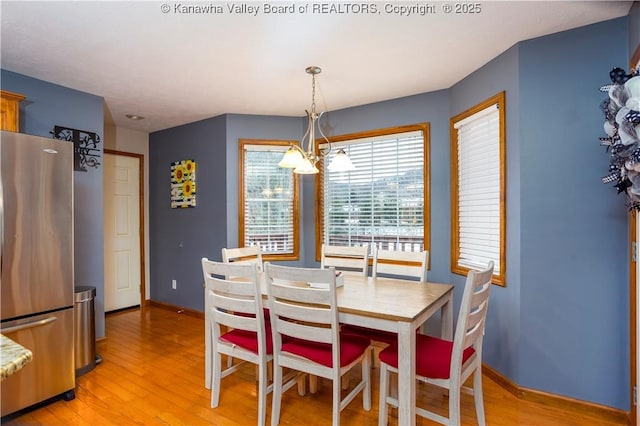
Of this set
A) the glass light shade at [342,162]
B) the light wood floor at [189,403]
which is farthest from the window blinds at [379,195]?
the light wood floor at [189,403]

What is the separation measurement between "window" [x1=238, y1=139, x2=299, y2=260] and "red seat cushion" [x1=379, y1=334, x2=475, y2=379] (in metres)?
2.26

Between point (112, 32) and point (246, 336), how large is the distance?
7.11 feet

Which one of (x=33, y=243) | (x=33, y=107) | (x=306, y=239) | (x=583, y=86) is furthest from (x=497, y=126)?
(x=33, y=107)

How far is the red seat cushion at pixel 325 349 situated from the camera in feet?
6.31

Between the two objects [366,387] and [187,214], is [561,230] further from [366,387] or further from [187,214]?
[187,214]

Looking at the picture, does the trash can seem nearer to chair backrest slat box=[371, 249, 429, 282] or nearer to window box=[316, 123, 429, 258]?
window box=[316, 123, 429, 258]

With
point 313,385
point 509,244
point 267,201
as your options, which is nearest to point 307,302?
point 313,385

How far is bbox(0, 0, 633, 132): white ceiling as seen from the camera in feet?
6.60

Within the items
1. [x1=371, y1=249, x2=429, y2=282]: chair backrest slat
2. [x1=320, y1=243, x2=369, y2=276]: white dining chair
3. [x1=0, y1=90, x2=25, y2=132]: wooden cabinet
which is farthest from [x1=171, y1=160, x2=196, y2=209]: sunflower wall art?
[x1=371, y1=249, x2=429, y2=282]: chair backrest slat

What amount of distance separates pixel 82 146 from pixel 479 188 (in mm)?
3668

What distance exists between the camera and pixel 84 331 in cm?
278

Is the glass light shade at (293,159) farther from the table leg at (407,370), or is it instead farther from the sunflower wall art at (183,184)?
the sunflower wall art at (183,184)

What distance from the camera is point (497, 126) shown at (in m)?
2.64

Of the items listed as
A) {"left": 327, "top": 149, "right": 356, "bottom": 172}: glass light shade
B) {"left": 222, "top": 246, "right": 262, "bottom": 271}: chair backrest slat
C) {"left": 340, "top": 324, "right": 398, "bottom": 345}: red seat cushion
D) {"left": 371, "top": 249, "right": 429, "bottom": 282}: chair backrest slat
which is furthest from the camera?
{"left": 222, "top": 246, "right": 262, "bottom": 271}: chair backrest slat
